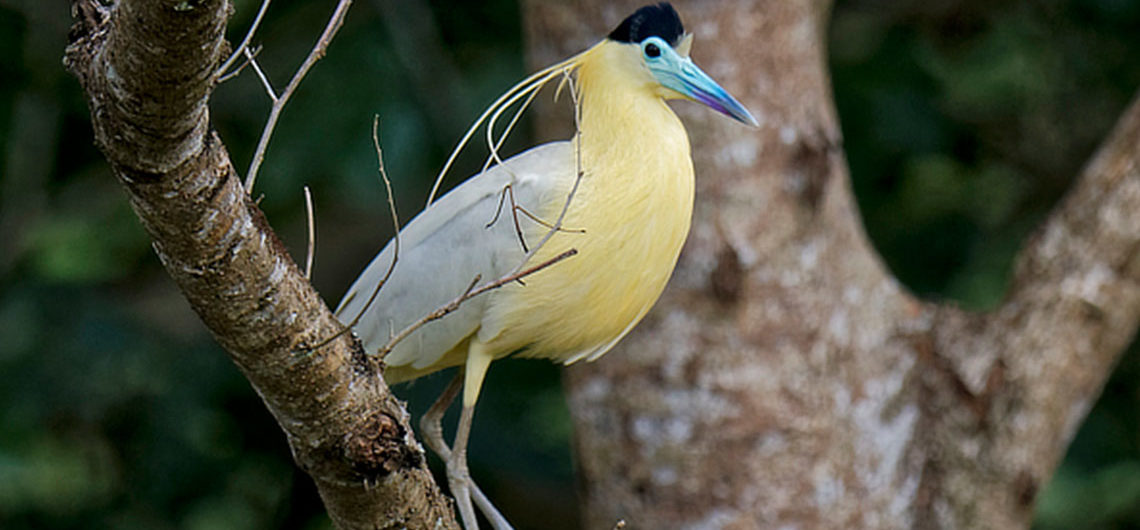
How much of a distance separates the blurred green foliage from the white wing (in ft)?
4.23

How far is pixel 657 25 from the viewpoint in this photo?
1.59m

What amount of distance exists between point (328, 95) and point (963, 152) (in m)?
1.98

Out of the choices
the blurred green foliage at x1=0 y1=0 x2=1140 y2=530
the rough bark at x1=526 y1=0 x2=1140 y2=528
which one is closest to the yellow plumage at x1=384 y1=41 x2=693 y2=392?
the rough bark at x1=526 y1=0 x2=1140 y2=528

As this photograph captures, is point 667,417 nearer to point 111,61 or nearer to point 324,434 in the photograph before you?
point 324,434

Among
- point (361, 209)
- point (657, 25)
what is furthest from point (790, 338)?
point (361, 209)

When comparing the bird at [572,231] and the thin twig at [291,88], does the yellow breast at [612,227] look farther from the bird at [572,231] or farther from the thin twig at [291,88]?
the thin twig at [291,88]

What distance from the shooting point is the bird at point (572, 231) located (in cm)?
150

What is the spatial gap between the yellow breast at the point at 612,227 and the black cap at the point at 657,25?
0.15 feet

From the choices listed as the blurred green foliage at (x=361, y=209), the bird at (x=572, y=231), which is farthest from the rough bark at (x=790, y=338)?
the bird at (x=572, y=231)

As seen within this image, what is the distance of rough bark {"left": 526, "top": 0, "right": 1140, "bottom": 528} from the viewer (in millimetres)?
2842

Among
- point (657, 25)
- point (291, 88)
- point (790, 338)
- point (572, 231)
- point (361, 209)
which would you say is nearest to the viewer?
point (291, 88)

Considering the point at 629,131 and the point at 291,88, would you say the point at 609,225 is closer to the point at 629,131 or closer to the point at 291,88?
the point at 629,131

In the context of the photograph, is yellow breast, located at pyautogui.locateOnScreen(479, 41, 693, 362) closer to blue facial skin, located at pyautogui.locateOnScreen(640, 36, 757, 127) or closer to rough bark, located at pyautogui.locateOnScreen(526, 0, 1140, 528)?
blue facial skin, located at pyautogui.locateOnScreen(640, 36, 757, 127)

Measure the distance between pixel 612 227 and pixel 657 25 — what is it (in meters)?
0.27
